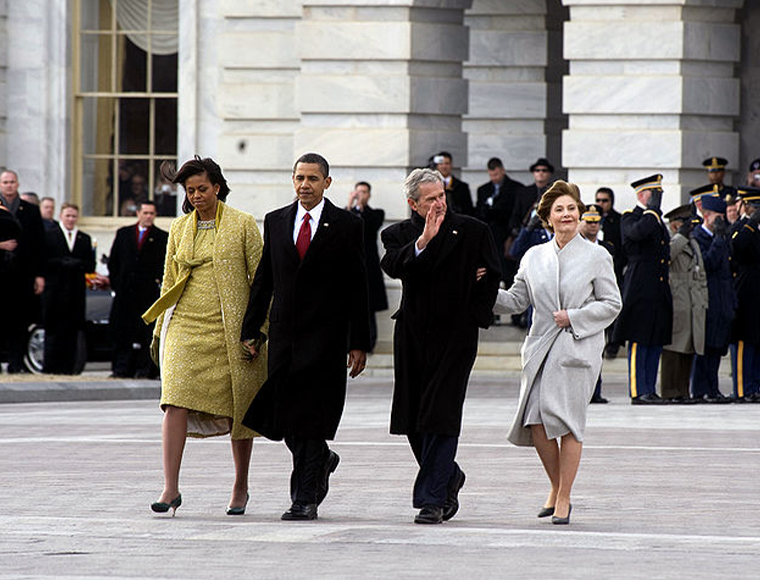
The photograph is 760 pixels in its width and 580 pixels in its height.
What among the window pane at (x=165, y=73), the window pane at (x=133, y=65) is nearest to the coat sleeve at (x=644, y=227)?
the window pane at (x=165, y=73)

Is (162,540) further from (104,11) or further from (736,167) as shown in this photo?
(104,11)

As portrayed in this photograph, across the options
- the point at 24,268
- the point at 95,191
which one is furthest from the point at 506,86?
the point at 24,268

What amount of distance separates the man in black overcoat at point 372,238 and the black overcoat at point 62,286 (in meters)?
2.86

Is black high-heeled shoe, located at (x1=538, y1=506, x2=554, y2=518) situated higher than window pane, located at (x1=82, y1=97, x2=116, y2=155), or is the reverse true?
window pane, located at (x1=82, y1=97, x2=116, y2=155)

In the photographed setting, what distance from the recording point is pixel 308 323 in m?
10.8

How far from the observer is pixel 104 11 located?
27.8 m

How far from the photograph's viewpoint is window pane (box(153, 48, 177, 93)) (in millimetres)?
27469

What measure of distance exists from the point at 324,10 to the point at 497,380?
4.36 metres

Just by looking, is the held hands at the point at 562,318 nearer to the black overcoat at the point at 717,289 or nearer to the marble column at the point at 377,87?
the black overcoat at the point at 717,289

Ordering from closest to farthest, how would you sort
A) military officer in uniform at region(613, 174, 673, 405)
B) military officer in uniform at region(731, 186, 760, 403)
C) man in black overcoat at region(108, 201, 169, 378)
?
military officer in uniform at region(613, 174, 673, 405)
military officer in uniform at region(731, 186, 760, 403)
man in black overcoat at region(108, 201, 169, 378)

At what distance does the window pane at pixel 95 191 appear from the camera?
27.9m

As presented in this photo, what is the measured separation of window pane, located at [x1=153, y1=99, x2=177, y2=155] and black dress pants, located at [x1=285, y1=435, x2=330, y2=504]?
16.9 meters

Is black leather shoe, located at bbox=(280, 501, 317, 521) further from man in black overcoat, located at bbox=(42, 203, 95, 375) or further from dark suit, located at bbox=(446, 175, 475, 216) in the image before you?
dark suit, located at bbox=(446, 175, 475, 216)

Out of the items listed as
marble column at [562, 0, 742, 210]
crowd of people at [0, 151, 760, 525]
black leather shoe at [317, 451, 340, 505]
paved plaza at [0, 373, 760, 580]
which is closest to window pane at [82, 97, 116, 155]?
marble column at [562, 0, 742, 210]
